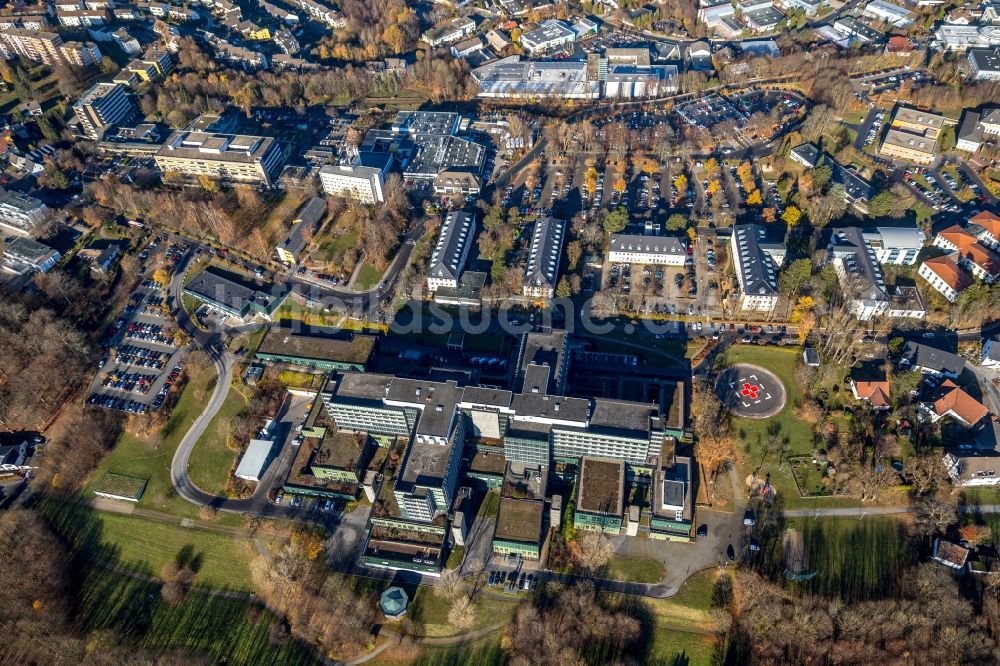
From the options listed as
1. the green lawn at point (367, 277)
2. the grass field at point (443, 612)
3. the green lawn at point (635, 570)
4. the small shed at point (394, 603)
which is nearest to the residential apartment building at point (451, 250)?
the green lawn at point (367, 277)

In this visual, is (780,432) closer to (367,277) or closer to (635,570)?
(635,570)

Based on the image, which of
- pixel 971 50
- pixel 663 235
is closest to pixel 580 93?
pixel 663 235

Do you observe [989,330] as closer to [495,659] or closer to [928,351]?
Answer: [928,351]

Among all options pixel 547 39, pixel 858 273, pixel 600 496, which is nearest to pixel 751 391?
pixel 858 273

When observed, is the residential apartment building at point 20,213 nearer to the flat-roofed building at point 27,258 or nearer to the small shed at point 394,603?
the flat-roofed building at point 27,258

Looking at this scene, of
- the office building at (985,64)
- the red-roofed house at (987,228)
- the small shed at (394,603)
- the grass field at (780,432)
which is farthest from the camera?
the office building at (985,64)

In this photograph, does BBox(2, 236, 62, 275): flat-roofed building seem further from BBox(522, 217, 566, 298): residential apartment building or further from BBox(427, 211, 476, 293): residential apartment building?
BBox(522, 217, 566, 298): residential apartment building
